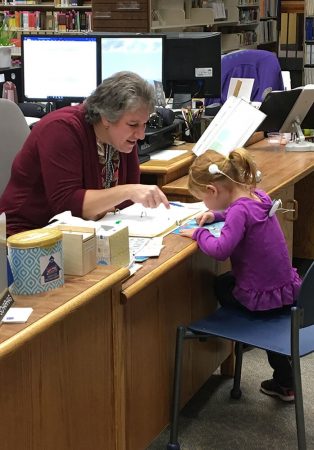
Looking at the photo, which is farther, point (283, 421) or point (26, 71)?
point (26, 71)

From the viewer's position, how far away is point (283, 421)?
2.75m

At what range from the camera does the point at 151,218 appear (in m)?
2.54

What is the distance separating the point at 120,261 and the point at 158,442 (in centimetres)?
86

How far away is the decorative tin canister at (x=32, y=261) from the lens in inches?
68.4

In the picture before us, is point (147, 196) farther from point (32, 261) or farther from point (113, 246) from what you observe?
point (32, 261)

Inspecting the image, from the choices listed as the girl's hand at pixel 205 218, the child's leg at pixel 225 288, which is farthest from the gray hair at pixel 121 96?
the child's leg at pixel 225 288

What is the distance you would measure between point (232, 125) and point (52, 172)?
1.07 metres

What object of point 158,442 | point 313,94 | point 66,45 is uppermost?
point 66,45

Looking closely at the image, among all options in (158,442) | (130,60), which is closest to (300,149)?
(130,60)

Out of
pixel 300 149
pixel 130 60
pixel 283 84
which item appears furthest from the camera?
pixel 283 84

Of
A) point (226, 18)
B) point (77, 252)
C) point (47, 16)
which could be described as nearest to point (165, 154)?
point (77, 252)

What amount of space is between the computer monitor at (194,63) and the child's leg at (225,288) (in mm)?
1822

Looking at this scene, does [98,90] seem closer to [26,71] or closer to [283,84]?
[26,71]

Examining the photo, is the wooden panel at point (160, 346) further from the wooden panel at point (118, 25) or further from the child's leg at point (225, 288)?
the wooden panel at point (118, 25)
